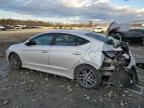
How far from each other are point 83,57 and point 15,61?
304cm

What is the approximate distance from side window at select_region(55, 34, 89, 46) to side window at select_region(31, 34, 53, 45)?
0.92 ft

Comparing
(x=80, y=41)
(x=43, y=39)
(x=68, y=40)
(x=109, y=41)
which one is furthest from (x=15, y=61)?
(x=109, y=41)

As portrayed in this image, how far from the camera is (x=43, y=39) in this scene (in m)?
8.24

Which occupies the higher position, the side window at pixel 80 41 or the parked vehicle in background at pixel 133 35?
the side window at pixel 80 41

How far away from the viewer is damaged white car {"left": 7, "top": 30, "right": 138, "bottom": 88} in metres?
6.71

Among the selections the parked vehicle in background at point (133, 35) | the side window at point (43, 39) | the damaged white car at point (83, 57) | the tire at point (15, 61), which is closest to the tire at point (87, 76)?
the damaged white car at point (83, 57)

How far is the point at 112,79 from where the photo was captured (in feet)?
21.5

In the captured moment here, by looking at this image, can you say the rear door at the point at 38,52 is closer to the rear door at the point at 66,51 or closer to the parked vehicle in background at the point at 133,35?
the rear door at the point at 66,51

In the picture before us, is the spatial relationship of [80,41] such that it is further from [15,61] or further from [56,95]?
[15,61]

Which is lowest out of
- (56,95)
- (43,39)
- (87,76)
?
(56,95)

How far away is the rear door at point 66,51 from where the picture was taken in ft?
23.5

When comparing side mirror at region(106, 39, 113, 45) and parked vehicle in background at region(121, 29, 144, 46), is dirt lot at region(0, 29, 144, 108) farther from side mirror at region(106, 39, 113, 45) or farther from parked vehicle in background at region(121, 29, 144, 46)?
parked vehicle in background at region(121, 29, 144, 46)

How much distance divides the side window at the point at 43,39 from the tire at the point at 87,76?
4.90ft

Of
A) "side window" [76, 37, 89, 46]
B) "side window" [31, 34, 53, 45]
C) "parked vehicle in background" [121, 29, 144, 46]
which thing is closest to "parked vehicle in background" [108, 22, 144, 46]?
"parked vehicle in background" [121, 29, 144, 46]
